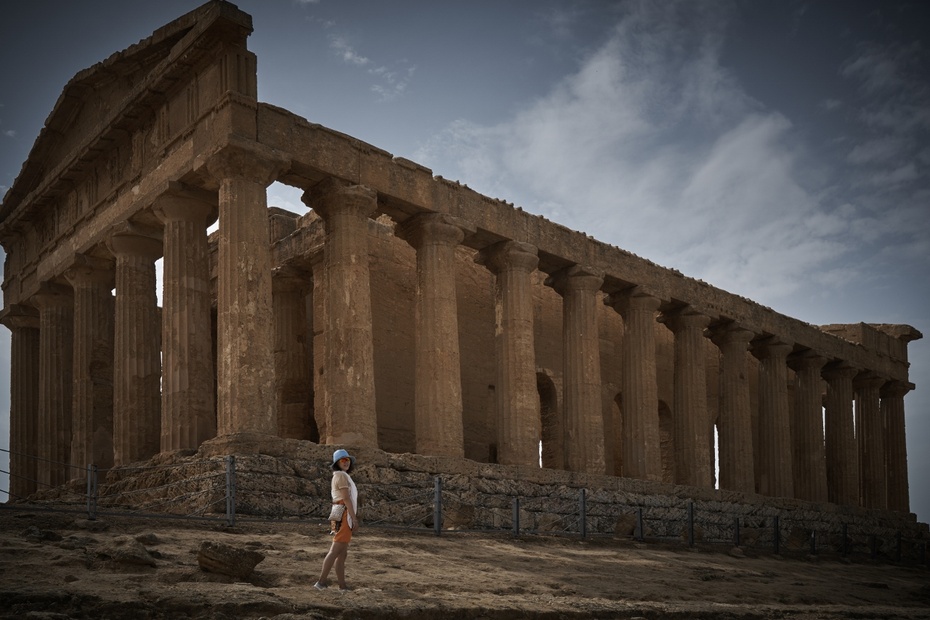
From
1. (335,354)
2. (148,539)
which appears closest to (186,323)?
(335,354)

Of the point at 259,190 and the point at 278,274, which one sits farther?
the point at 278,274

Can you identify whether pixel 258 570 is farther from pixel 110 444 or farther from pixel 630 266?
pixel 630 266

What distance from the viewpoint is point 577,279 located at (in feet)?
83.2

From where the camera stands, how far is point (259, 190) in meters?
18.8

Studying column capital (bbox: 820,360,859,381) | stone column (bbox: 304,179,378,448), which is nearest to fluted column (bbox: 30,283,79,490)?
stone column (bbox: 304,179,378,448)

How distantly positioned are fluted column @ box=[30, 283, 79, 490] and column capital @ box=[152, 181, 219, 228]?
585 centimetres

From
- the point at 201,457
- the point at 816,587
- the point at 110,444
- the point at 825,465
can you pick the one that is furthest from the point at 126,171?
the point at 825,465

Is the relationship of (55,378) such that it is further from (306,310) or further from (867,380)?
(867,380)

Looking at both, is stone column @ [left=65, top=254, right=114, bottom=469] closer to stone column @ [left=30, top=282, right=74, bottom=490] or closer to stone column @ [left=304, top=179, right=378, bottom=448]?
stone column @ [left=30, top=282, right=74, bottom=490]

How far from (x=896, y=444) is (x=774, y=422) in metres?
8.75

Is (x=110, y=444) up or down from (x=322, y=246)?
down

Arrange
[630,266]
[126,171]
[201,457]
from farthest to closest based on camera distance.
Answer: [630,266] < [126,171] < [201,457]

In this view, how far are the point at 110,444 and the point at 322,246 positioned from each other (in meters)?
5.91

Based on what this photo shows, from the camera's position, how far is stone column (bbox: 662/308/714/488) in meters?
28.0
